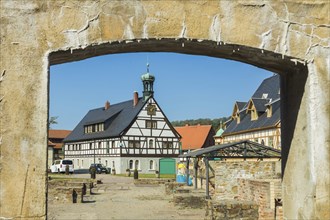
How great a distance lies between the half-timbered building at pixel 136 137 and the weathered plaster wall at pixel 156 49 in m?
43.8

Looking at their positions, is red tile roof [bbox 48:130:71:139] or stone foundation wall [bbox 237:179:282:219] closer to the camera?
stone foundation wall [bbox 237:179:282:219]

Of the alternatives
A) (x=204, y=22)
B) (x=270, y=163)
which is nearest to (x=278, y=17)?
(x=204, y=22)

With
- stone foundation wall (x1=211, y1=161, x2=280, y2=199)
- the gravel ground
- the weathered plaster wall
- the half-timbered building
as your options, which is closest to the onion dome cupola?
the half-timbered building

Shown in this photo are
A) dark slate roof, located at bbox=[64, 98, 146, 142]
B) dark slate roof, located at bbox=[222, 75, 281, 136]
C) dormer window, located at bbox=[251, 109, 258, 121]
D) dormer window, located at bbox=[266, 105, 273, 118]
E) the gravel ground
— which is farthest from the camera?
dark slate roof, located at bbox=[64, 98, 146, 142]

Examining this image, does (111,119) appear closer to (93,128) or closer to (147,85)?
(93,128)

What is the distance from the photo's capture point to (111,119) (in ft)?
173

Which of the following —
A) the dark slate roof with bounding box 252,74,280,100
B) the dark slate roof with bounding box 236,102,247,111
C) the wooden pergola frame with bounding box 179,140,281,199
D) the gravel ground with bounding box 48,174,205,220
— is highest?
the dark slate roof with bounding box 252,74,280,100

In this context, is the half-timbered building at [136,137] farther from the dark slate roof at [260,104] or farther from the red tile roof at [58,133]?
the red tile roof at [58,133]

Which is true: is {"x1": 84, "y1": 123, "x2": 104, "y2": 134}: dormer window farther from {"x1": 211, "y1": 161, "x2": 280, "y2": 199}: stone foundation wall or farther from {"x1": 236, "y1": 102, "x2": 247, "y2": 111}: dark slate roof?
{"x1": 211, "y1": 161, "x2": 280, "y2": 199}: stone foundation wall

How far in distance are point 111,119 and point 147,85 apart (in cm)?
631

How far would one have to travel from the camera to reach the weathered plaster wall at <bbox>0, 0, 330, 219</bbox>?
10.0ft

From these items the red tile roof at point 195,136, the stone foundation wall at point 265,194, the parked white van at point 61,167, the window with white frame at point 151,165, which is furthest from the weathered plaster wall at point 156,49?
the red tile roof at point 195,136

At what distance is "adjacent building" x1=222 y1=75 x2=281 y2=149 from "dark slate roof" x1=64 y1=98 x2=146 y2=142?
35.7ft

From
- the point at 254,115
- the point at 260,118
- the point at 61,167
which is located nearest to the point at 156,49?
the point at 260,118
